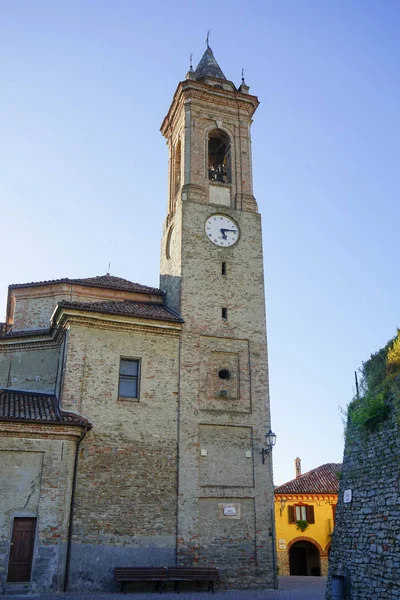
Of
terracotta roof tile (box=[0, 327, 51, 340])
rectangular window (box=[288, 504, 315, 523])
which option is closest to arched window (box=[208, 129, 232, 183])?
terracotta roof tile (box=[0, 327, 51, 340])

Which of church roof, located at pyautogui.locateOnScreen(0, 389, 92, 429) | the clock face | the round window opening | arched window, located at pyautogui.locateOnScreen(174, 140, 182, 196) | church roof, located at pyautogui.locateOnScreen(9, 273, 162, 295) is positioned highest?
arched window, located at pyautogui.locateOnScreen(174, 140, 182, 196)

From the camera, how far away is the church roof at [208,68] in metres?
25.8

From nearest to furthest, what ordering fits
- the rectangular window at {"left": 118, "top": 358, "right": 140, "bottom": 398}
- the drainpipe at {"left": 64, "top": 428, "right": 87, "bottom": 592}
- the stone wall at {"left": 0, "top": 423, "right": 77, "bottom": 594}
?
1. the stone wall at {"left": 0, "top": 423, "right": 77, "bottom": 594}
2. the drainpipe at {"left": 64, "top": 428, "right": 87, "bottom": 592}
3. the rectangular window at {"left": 118, "top": 358, "right": 140, "bottom": 398}

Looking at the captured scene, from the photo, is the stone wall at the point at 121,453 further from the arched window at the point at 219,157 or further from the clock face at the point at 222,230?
the arched window at the point at 219,157

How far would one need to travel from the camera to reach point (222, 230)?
2128cm

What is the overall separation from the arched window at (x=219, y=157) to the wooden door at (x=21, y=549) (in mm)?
14205

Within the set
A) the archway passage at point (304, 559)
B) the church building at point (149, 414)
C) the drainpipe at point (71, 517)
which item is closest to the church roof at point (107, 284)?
the church building at point (149, 414)

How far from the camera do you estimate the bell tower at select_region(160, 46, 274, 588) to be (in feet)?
55.5

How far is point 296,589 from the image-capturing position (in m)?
17.7

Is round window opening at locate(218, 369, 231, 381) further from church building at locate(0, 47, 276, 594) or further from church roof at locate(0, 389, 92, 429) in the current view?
church roof at locate(0, 389, 92, 429)

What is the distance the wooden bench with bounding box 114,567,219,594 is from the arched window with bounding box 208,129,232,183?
14145 millimetres

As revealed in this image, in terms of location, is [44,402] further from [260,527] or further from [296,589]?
[296,589]

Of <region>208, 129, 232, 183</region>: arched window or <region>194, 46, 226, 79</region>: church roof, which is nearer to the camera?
<region>208, 129, 232, 183</region>: arched window

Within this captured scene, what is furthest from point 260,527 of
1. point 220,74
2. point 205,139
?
point 220,74
